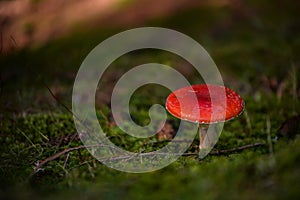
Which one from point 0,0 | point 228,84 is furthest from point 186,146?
point 0,0

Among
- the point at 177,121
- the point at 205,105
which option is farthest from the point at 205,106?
the point at 177,121

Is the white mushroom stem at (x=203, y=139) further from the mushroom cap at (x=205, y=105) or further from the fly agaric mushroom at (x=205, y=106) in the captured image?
the mushroom cap at (x=205, y=105)

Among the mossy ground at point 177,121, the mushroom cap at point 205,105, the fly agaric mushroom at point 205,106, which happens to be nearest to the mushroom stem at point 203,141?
the fly agaric mushroom at point 205,106

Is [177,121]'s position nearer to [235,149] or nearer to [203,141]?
[203,141]

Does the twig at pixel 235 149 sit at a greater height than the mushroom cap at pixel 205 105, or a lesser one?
lesser

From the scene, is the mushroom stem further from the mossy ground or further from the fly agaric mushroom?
the mossy ground

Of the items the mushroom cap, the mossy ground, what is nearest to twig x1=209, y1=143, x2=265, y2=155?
the mossy ground
